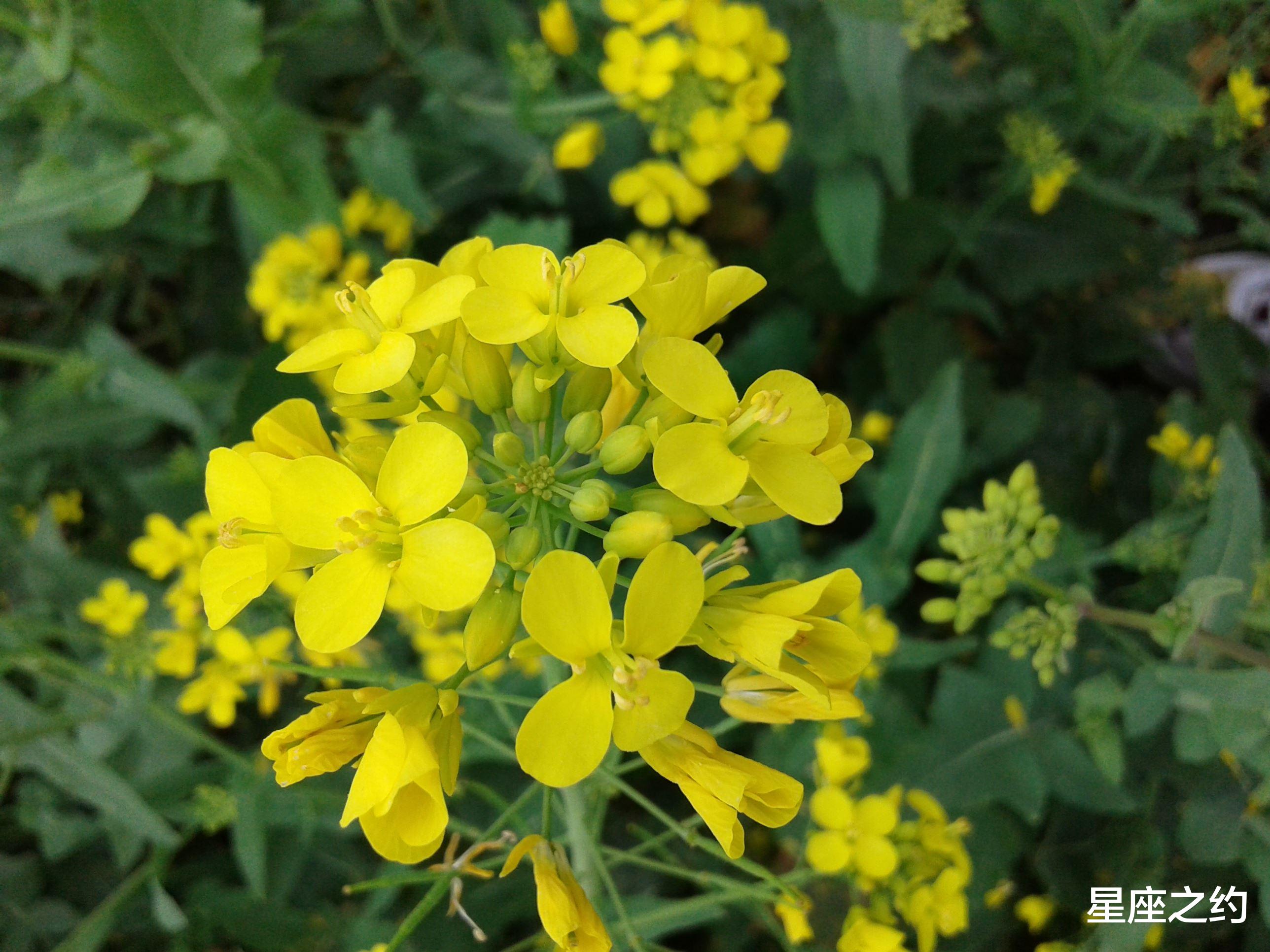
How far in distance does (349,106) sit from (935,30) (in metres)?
1.98

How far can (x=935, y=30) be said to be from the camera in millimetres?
2205

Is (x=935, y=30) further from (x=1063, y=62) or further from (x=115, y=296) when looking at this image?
(x=115, y=296)

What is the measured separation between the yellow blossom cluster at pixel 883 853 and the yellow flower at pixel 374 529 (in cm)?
97

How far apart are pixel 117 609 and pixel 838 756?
1735 millimetres

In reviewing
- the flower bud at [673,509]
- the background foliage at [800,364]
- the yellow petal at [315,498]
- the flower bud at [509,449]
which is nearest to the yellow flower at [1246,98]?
the background foliage at [800,364]

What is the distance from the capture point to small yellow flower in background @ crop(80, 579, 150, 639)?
7.30 feet

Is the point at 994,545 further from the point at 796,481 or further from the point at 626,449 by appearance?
the point at 626,449

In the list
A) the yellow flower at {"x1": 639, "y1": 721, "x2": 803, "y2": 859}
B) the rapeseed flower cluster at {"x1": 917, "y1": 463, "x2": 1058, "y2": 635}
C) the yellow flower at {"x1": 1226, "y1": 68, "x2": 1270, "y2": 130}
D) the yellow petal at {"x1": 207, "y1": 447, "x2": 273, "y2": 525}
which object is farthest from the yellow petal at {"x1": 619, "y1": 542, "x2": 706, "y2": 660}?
the yellow flower at {"x1": 1226, "y1": 68, "x2": 1270, "y2": 130}

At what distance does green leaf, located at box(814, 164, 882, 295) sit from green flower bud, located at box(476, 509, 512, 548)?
1580 millimetres

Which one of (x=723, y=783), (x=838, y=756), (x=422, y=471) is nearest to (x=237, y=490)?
(x=422, y=471)

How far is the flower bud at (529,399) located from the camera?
4.11ft

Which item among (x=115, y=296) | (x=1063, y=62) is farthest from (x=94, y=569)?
(x=1063, y=62)

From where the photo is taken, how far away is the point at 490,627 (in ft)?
3.77

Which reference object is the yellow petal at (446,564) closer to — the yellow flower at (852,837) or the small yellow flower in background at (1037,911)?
the yellow flower at (852,837)
